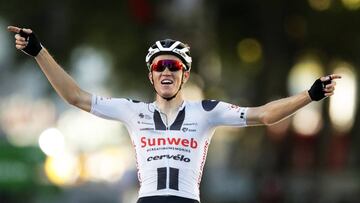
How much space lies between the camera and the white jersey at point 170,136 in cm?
1153

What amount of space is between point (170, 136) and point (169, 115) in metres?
0.24

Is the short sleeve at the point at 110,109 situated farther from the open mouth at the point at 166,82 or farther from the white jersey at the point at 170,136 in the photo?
the open mouth at the point at 166,82

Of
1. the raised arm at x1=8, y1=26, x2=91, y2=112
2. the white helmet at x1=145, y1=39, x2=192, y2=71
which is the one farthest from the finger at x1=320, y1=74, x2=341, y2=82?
the raised arm at x1=8, y1=26, x2=91, y2=112

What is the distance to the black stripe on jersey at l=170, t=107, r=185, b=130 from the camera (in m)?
11.7

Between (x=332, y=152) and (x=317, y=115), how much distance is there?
1623mm

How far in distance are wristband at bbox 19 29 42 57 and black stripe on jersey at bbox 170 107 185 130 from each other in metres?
1.39

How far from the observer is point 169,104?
11852 mm

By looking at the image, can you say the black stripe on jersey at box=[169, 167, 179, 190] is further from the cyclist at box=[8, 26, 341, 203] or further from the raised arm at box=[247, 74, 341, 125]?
the raised arm at box=[247, 74, 341, 125]

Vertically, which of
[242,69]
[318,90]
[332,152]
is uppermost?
[318,90]

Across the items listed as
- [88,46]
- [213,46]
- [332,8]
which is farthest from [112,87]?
[332,8]

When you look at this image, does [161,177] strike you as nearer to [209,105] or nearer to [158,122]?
[158,122]

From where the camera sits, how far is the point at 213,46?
108 feet

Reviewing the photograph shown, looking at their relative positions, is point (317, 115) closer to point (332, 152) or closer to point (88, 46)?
point (332, 152)

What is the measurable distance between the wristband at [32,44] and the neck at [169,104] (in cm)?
119
